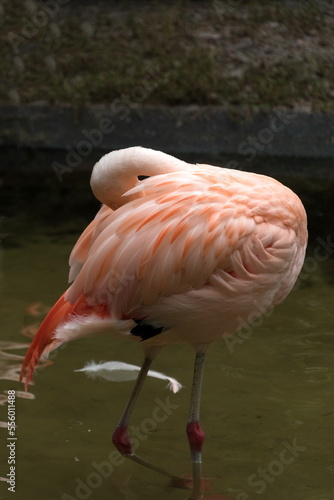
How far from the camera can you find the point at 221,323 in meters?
3.38

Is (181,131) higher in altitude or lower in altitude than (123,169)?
lower

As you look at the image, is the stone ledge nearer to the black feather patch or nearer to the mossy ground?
the mossy ground

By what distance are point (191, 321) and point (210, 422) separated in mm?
885

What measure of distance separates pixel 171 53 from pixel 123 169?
202 inches

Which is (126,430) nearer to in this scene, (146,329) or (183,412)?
(183,412)

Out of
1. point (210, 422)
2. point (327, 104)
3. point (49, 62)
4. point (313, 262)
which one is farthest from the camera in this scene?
point (49, 62)

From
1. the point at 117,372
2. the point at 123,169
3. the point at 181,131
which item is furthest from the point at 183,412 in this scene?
the point at 181,131

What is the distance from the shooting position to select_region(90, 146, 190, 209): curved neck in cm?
339

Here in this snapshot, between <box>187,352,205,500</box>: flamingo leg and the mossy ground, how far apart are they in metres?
4.54

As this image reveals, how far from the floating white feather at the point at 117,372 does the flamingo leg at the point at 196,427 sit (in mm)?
603

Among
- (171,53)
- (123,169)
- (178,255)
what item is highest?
(123,169)

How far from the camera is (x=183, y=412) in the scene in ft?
13.6

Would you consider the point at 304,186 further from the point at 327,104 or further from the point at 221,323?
the point at 221,323

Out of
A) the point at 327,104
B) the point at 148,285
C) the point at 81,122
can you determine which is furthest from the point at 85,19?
the point at 148,285
